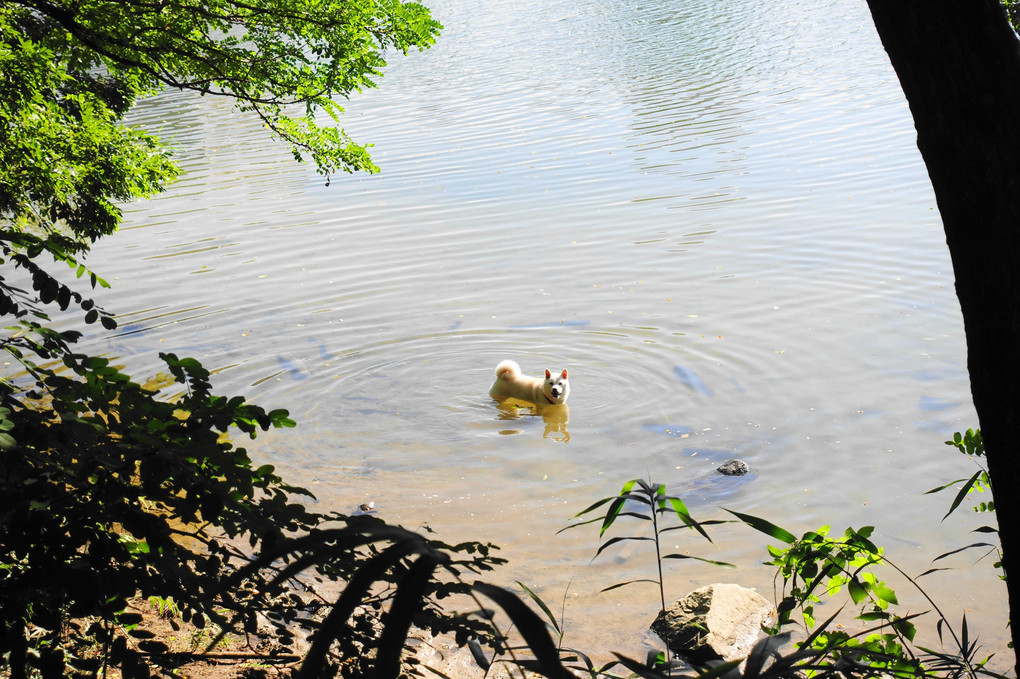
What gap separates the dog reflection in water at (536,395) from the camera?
7.53 meters

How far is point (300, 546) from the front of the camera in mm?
1157

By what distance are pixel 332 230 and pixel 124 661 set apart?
36.6 feet

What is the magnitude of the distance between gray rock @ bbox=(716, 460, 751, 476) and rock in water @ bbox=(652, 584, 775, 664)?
63.3 inches

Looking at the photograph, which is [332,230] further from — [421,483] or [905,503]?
[905,503]

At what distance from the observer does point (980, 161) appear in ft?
6.30

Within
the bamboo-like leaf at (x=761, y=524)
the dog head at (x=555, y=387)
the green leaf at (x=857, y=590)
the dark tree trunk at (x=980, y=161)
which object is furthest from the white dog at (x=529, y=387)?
the dark tree trunk at (x=980, y=161)

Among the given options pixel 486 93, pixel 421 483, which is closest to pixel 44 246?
pixel 421 483

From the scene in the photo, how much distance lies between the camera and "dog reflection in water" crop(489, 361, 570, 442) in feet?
24.7

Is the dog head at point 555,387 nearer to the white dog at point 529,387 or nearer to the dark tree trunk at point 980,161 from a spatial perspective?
the white dog at point 529,387

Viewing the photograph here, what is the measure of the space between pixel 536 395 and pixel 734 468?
1.83m

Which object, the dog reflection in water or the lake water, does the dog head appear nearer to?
the dog reflection in water

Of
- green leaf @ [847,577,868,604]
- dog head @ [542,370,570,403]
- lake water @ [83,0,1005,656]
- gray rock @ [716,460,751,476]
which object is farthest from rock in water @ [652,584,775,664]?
dog head @ [542,370,570,403]

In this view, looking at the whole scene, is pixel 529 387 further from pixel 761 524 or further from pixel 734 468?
pixel 761 524

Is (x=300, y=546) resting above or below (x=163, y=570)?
above
